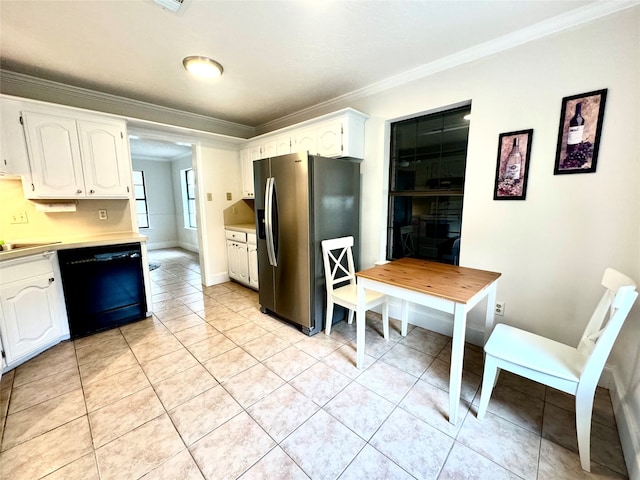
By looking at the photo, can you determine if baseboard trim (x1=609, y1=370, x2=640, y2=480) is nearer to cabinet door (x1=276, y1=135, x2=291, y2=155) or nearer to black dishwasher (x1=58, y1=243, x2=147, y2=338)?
cabinet door (x1=276, y1=135, x2=291, y2=155)

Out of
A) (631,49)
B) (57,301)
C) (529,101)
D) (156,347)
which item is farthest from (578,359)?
(57,301)

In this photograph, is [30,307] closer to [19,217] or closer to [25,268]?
[25,268]

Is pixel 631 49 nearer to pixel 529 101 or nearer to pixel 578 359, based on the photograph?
pixel 529 101

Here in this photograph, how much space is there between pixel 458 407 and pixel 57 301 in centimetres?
341

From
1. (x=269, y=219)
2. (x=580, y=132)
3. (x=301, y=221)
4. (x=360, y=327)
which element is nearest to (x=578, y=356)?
(x=360, y=327)

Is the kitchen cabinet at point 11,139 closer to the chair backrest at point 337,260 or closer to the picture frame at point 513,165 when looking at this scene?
the chair backrest at point 337,260

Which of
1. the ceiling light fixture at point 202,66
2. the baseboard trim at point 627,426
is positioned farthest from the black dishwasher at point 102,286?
the baseboard trim at point 627,426

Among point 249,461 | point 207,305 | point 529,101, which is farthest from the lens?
point 207,305

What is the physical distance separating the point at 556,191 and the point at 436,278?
1.09 meters

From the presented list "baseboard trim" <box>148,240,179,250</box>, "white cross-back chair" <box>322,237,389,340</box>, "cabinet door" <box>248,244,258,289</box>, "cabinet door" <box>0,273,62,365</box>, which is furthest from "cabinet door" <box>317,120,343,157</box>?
"baseboard trim" <box>148,240,179,250</box>

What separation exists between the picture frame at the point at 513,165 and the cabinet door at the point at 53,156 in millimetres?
3981

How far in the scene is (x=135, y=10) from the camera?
65.6 inches

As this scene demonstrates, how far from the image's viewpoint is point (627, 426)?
138 centimetres

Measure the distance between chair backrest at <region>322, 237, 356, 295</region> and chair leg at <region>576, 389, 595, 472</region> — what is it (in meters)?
1.67
